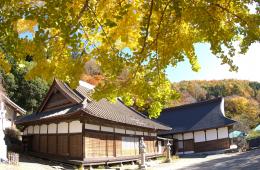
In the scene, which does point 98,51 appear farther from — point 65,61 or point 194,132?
point 194,132

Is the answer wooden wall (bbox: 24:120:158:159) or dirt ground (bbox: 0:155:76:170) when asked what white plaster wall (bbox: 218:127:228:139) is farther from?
dirt ground (bbox: 0:155:76:170)

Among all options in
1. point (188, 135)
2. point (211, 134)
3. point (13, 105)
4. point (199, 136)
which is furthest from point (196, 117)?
point (13, 105)

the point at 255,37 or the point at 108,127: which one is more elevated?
the point at 255,37

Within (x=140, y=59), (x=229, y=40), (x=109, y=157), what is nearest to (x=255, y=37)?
(x=229, y=40)

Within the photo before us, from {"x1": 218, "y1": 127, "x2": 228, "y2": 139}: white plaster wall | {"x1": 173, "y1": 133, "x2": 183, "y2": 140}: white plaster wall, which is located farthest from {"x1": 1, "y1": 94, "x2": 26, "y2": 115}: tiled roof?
{"x1": 218, "y1": 127, "x2": 228, "y2": 139}: white plaster wall

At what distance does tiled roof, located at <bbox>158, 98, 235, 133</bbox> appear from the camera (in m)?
35.9

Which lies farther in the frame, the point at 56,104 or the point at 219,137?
the point at 219,137

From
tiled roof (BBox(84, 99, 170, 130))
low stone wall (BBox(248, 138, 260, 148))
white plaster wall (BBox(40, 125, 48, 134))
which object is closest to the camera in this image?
tiled roof (BBox(84, 99, 170, 130))

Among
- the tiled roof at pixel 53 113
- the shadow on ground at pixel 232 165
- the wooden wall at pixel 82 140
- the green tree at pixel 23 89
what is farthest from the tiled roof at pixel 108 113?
the green tree at pixel 23 89

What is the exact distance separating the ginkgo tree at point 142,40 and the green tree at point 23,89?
24305 mm

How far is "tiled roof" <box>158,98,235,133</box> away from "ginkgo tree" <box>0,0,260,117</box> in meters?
28.3

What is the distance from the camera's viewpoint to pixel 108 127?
2069 centimetres

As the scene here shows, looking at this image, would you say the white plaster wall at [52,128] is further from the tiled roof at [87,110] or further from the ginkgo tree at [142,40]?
the ginkgo tree at [142,40]

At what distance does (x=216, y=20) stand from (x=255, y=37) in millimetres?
856
